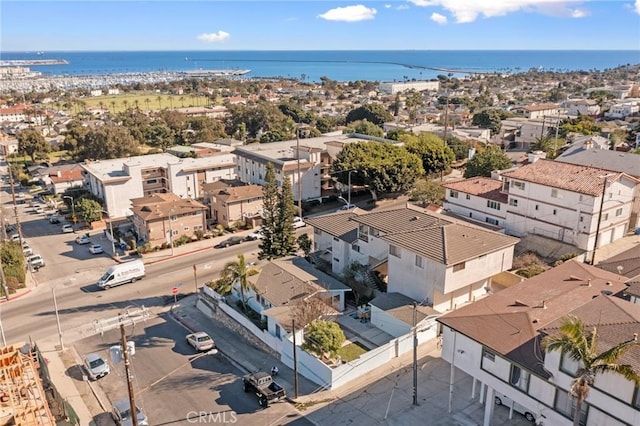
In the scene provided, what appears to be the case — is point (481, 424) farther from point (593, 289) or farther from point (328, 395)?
point (593, 289)

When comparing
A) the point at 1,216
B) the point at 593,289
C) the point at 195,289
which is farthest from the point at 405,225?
the point at 1,216

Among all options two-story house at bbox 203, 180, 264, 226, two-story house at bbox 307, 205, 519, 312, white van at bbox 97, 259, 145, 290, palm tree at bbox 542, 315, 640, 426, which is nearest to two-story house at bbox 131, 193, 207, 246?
two-story house at bbox 203, 180, 264, 226

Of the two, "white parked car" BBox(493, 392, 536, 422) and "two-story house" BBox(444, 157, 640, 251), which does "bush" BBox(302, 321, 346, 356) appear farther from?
"two-story house" BBox(444, 157, 640, 251)

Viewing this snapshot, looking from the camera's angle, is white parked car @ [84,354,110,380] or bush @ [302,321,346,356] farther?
white parked car @ [84,354,110,380]

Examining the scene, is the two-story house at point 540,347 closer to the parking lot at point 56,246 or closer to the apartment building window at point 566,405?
the apartment building window at point 566,405

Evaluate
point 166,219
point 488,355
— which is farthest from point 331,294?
point 166,219

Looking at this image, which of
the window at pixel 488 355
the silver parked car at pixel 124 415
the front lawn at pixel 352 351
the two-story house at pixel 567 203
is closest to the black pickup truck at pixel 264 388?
the front lawn at pixel 352 351
